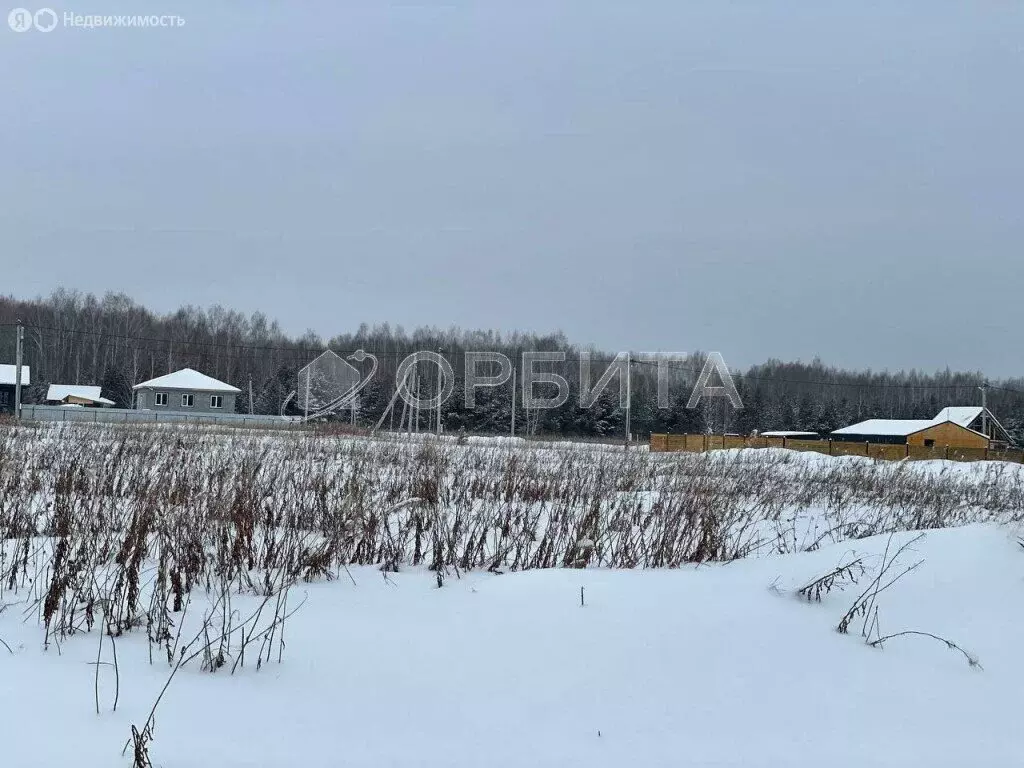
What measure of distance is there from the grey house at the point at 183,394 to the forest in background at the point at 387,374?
4.72 meters

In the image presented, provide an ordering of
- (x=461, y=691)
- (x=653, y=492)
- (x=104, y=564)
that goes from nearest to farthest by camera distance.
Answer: (x=461, y=691) → (x=104, y=564) → (x=653, y=492)

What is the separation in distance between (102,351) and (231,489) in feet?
208

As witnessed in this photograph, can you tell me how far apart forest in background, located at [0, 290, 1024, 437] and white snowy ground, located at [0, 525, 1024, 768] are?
4227 centimetres

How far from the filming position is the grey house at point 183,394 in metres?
46.2

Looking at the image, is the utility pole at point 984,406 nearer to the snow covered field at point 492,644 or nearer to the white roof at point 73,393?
the snow covered field at point 492,644

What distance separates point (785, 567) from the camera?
388 cm

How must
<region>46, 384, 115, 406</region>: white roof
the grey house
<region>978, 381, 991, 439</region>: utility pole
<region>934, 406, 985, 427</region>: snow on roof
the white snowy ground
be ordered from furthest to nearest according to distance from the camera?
<region>934, 406, 985, 427</region>: snow on roof < <region>46, 384, 115, 406</region>: white roof < the grey house < <region>978, 381, 991, 439</region>: utility pole < the white snowy ground

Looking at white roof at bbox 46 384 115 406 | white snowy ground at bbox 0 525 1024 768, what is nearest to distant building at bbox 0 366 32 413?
white roof at bbox 46 384 115 406

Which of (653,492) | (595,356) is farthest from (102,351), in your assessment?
(653,492)

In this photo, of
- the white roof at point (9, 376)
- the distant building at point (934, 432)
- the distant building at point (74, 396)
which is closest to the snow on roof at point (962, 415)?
the distant building at point (934, 432)

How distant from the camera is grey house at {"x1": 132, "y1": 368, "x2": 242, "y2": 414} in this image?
46.2 m

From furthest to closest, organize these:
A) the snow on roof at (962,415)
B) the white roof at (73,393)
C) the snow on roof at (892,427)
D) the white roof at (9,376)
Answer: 1. the snow on roof at (962,415)
2. the white roof at (73,393)
3. the white roof at (9,376)
4. the snow on roof at (892,427)

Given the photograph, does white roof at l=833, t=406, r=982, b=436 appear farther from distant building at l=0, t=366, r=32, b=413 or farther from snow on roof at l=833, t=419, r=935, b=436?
distant building at l=0, t=366, r=32, b=413

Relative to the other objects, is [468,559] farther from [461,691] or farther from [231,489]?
[231,489]
